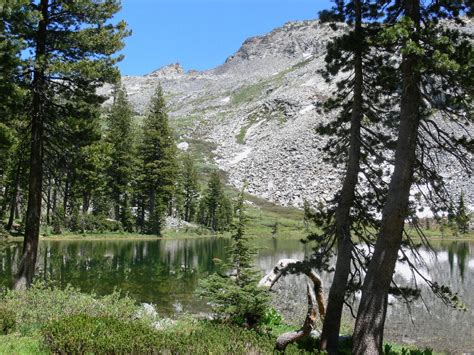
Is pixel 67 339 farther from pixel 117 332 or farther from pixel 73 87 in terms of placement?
pixel 73 87

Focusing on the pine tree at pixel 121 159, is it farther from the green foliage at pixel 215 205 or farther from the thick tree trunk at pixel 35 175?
the thick tree trunk at pixel 35 175

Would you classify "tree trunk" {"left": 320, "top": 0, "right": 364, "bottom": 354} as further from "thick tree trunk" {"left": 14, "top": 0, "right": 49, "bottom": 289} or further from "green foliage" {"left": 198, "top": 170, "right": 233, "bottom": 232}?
"green foliage" {"left": 198, "top": 170, "right": 233, "bottom": 232}

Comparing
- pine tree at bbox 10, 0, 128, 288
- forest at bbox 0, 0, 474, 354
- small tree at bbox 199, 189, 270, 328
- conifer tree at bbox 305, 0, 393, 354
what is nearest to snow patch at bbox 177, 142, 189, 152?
forest at bbox 0, 0, 474, 354

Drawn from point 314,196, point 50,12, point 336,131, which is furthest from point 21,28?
point 314,196

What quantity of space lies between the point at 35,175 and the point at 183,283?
13495mm

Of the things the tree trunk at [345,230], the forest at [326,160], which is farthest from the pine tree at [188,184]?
the tree trunk at [345,230]

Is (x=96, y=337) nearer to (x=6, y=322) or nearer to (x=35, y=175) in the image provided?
(x=6, y=322)

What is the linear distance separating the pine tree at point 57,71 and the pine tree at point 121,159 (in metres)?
46.3

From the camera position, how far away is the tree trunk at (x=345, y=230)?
10.9m

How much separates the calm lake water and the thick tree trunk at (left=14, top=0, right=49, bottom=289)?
6109mm

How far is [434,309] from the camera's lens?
77.6 feet

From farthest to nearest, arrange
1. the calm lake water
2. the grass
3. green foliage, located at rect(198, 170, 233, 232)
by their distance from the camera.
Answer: green foliage, located at rect(198, 170, 233, 232)
the calm lake water
the grass

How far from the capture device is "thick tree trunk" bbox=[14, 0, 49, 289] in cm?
1577

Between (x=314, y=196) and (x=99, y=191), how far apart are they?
91920mm
